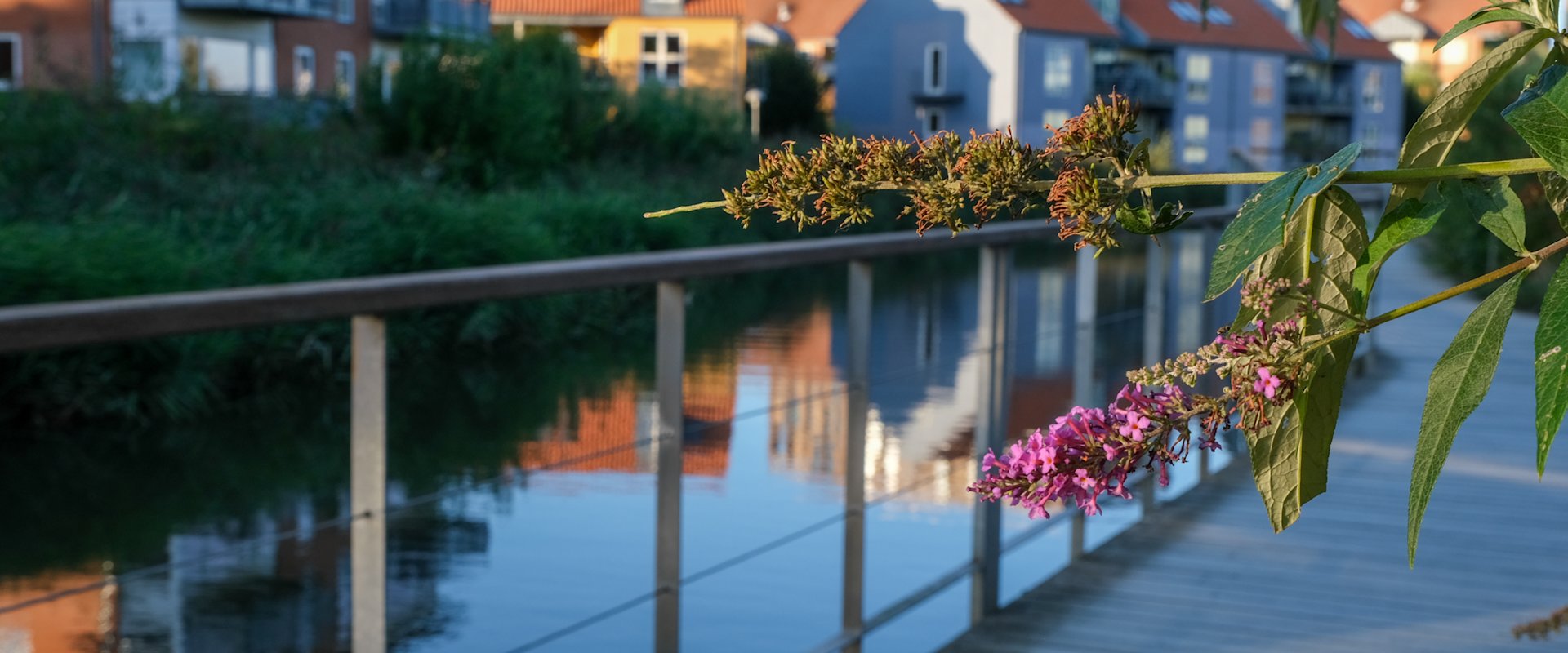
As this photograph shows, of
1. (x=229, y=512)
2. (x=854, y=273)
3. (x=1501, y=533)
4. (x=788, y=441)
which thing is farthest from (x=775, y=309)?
(x=854, y=273)

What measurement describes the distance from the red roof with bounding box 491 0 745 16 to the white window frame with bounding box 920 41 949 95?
5886mm

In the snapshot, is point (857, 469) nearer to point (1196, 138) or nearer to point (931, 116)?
point (931, 116)

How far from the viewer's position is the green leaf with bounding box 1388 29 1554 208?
56 cm

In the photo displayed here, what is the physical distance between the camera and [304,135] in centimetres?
1694

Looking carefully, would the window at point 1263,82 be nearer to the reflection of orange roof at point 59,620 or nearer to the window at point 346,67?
the window at point 346,67

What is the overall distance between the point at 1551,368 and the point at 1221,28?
45.2 metres

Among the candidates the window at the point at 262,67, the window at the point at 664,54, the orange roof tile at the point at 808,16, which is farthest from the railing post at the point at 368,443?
the orange roof tile at the point at 808,16

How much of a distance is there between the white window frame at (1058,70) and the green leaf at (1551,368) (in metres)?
39.3

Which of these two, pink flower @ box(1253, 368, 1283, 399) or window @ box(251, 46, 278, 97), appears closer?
pink flower @ box(1253, 368, 1283, 399)

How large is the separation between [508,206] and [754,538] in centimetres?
981

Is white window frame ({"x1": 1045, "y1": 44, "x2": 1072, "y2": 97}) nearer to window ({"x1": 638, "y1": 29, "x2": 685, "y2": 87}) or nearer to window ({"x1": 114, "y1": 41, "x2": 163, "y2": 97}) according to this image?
window ({"x1": 638, "y1": 29, "x2": 685, "y2": 87})

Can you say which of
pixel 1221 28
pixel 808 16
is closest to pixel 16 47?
pixel 808 16

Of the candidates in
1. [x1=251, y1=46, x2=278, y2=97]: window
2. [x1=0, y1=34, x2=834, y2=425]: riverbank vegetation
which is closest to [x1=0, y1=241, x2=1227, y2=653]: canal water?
[x1=0, y1=34, x2=834, y2=425]: riverbank vegetation

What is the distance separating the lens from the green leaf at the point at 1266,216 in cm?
46
